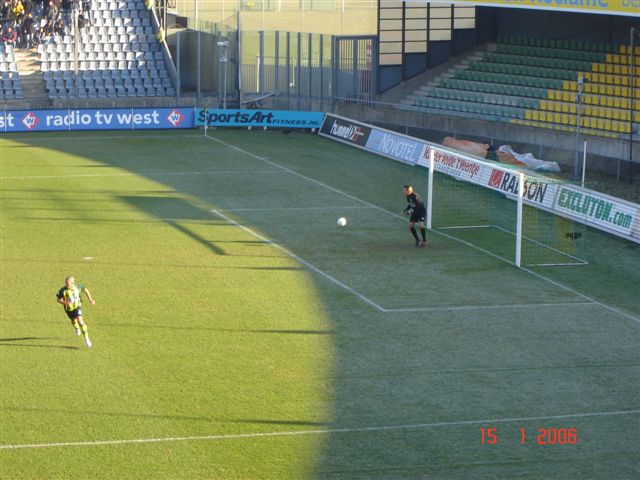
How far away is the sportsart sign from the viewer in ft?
154

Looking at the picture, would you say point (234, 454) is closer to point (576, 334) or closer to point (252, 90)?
point (576, 334)

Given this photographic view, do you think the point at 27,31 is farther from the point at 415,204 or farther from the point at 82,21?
the point at 415,204

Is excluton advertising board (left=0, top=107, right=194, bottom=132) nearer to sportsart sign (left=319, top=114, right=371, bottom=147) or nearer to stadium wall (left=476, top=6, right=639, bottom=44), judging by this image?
sportsart sign (left=319, top=114, right=371, bottom=147)

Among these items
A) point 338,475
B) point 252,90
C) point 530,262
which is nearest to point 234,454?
point 338,475

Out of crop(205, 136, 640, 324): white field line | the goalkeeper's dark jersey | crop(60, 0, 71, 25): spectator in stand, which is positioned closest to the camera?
crop(205, 136, 640, 324): white field line

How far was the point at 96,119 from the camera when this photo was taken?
50625 mm

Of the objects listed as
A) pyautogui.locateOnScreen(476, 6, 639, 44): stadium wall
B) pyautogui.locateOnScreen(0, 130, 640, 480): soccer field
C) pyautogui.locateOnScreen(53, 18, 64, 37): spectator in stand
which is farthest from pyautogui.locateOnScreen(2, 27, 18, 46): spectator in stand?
pyautogui.locateOnScreen(476, 6, 639, 44): stadium wall

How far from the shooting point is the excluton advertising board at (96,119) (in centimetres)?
4950

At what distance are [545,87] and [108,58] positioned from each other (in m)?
23.5

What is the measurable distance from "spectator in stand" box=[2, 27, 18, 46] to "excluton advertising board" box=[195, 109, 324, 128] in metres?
12.5

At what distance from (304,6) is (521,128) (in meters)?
22.5

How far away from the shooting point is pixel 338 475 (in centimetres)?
1583

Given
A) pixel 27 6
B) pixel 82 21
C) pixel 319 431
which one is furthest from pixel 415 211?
pixel 27 6

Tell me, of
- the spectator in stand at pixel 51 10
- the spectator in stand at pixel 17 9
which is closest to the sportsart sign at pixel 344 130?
the spectator in stand at pixel 51 10
